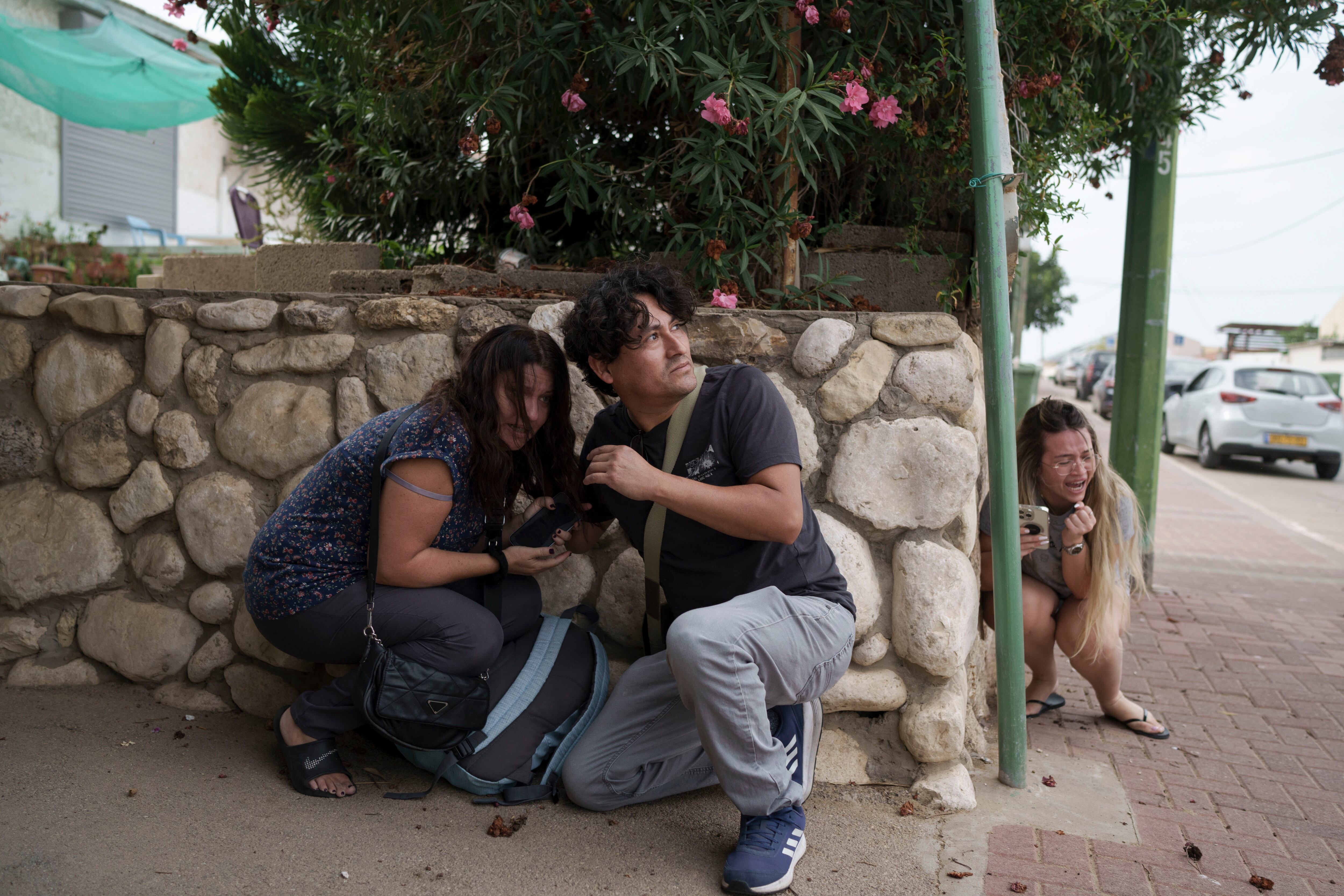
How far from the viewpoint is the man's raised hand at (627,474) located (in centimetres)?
211

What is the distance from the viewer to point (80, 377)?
9.68ft

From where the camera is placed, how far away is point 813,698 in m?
2.36

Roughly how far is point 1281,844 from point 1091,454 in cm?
114

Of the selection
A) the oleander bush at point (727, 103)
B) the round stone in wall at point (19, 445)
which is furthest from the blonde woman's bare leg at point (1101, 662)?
the round stone in wall at point (19, 445)

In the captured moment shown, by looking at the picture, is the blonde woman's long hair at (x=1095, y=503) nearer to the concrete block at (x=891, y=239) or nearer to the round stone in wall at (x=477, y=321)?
the concrete block at (x=891, y=239)

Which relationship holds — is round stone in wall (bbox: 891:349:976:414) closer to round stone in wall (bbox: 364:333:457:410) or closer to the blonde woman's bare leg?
the blonde woman's bare leg

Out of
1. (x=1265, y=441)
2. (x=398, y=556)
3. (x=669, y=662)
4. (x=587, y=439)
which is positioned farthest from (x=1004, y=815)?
(x=1265, y=441)

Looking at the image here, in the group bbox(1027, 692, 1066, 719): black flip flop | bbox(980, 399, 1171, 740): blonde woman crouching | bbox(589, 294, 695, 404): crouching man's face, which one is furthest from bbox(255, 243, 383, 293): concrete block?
bbox(1027, 692, 1066, 719): black flip flop

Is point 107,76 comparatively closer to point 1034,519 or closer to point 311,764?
point 311,764

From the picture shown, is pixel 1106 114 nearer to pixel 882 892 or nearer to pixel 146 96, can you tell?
pixel 882 892

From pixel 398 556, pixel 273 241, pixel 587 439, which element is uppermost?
pixel 273 241

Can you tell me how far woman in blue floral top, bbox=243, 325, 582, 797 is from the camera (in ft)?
7.27

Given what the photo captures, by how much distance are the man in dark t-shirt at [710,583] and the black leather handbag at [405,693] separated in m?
0.32

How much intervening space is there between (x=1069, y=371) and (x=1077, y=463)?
1339 inches
